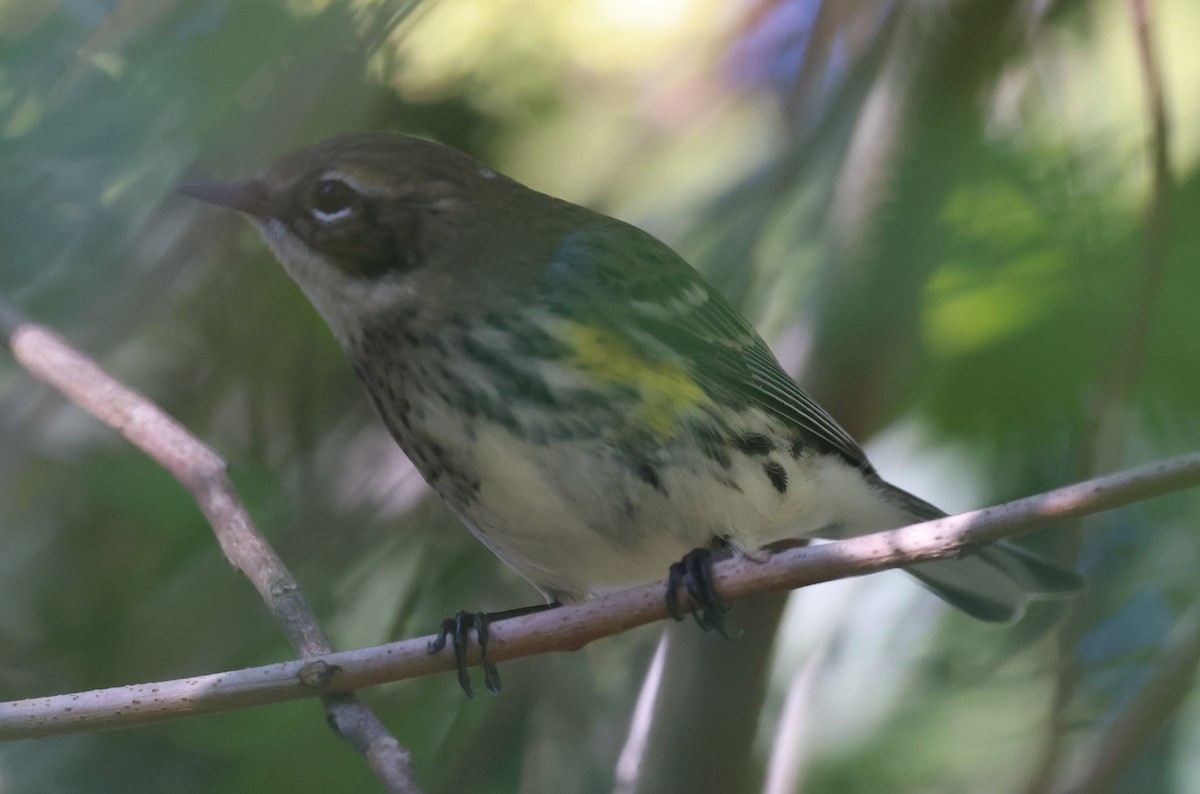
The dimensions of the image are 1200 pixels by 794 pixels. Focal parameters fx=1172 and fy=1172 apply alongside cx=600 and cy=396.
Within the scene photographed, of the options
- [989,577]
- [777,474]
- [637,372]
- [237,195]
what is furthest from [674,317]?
[989,577]

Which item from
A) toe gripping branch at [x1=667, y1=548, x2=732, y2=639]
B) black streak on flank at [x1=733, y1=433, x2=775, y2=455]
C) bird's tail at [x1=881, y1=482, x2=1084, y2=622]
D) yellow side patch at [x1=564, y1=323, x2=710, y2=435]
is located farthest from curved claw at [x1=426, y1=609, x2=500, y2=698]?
bird's tail at [x1=881, y1=482, x2=1084, y2=622]

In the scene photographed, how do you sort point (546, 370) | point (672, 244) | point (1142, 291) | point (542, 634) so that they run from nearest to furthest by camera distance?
point (1142, 291), point (542, 634), point (546, 370), point (672, 244)

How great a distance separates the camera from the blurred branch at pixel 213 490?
162 cm

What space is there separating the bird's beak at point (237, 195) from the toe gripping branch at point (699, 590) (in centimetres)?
87

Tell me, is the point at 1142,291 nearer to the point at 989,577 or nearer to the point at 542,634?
the point at 542,634

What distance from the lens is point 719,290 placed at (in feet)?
5.65

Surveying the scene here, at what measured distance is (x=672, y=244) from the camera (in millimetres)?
2002

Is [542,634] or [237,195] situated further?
[237,195]

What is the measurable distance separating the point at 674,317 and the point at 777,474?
1.86 feet

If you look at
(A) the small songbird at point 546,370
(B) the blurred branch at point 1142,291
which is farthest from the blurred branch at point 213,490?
(B) the blurred branch at point 1142,291

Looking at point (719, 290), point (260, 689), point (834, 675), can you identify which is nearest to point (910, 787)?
point (834, 675)

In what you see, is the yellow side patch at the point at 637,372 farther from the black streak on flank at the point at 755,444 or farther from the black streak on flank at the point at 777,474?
the black streak on flank at the point at 777,474

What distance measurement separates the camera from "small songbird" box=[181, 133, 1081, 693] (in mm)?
1873

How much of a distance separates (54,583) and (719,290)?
162 cm
